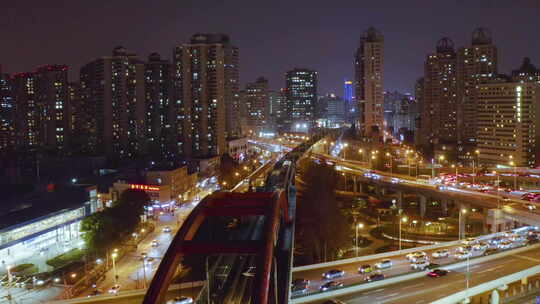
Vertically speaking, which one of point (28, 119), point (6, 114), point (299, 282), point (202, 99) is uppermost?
point (202, 99)

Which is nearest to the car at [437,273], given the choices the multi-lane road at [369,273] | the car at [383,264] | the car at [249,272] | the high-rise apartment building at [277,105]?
the multi-lane road at [369,273]

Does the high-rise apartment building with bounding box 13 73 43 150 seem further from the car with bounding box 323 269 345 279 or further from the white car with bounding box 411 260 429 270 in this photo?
the white car with bounding box 411 260 429 270

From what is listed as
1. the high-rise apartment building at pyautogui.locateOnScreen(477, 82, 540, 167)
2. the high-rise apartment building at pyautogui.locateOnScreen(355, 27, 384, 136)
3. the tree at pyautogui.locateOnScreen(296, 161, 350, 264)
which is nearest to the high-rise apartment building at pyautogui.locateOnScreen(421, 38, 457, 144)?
the high-rise apartment building at pyautogui.locateOnScreen(355, 27, 384, 136)

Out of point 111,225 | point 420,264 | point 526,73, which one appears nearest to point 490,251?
point 420,264

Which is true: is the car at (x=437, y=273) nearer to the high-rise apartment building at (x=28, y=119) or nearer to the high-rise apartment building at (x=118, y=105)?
the high-rise apartment building at (x=118, y=105)

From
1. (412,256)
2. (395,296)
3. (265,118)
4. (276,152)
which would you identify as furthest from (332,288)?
(265,118)

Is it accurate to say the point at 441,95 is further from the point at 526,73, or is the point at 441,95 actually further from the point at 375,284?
the point at 375,284
